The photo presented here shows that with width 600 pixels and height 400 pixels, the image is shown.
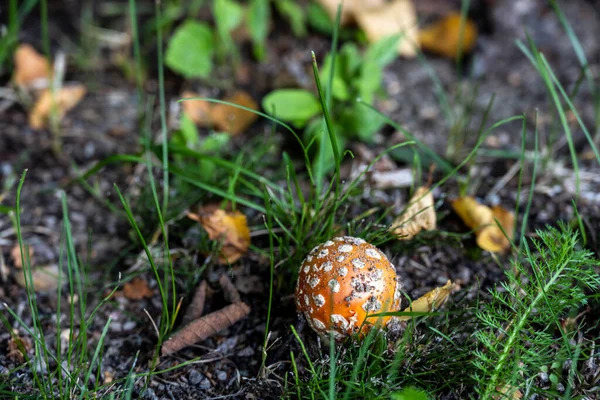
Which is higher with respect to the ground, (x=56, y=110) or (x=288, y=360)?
(x=56, y=110)

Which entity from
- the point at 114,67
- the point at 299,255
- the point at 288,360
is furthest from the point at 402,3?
the point at 288,360

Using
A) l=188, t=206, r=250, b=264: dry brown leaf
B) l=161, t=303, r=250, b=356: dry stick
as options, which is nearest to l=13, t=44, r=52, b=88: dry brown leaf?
l=188, t=206, r=250, b=264: dry brown leaf

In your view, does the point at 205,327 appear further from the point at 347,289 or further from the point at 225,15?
the point at 225,15

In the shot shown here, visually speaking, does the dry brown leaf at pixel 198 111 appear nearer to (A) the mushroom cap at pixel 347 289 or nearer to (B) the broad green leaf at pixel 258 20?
(B) the broad green leaf at pixel 258 20

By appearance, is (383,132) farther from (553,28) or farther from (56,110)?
(56,110)

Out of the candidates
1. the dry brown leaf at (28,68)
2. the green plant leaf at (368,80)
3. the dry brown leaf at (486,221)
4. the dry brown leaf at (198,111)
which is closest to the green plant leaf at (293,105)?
the green plant leaf at (368,80)

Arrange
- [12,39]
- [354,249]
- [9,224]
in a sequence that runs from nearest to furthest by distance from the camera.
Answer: [354,249], [9,224], [12,39]

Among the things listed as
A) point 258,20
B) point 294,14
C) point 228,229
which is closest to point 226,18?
point 258,20
